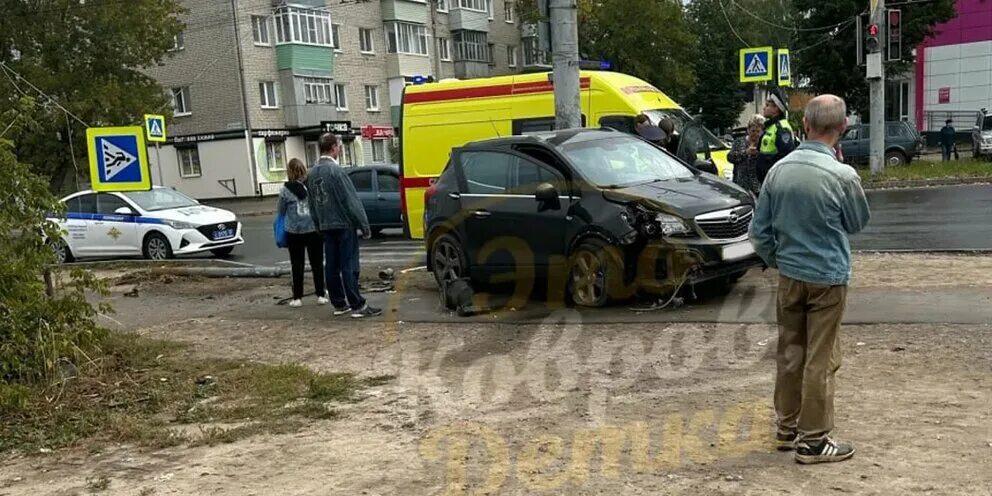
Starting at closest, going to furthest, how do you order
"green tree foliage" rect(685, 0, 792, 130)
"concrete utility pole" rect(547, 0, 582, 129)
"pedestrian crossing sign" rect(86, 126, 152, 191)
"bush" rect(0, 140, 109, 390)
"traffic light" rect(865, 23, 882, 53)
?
"bush" rect(0, 140, 109, 390) → "concrete utility pole" rect(547, 0, 582, 129) → "pedestrian crossing sign" rect(86, 126, 152, 191) → "traffic light" rect(865, 23, 882, 53) → "green tree foliage" rect(685, 0, 792, 130)

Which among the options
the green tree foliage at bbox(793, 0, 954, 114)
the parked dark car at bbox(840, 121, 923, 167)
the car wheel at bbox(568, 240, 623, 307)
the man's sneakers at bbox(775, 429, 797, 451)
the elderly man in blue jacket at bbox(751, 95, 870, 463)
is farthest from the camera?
the green tree foliage at bbox(793, 0, 954, 114)

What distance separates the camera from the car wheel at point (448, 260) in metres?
9.45

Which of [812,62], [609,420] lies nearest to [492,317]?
[609,420]

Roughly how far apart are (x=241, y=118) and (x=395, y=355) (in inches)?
1437

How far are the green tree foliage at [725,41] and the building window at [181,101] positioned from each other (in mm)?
33126

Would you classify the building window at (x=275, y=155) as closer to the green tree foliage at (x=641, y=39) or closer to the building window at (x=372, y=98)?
the building window at (x=372, y=98)

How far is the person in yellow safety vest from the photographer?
10039 millimetres

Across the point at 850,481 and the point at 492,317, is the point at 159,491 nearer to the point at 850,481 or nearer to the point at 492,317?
the point at 850,481

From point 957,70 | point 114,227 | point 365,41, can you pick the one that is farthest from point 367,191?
point 365,41

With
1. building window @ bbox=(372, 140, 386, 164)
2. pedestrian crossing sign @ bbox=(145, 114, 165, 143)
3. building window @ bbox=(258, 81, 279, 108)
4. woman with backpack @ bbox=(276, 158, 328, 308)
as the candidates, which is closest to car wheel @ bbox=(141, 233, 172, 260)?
pedestrian crossing sign @ bbox=(145, 114, 165, 143)

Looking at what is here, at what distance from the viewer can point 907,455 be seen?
4.16 meters

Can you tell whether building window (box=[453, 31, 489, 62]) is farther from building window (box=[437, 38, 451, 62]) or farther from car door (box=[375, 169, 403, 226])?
car door (box=[375, 169, 403, 226])

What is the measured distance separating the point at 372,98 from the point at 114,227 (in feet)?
109

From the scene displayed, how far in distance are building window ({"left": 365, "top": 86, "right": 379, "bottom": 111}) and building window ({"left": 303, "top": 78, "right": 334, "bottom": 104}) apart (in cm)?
337
